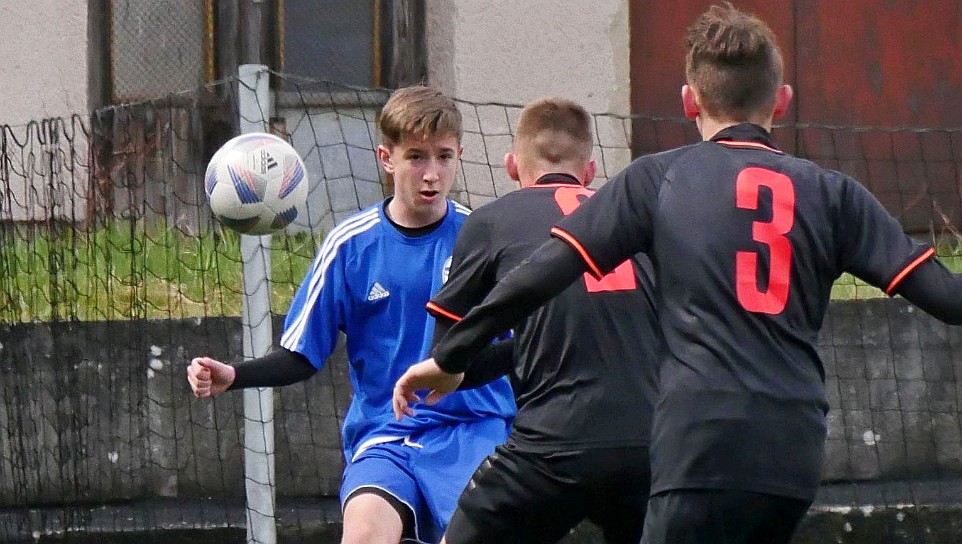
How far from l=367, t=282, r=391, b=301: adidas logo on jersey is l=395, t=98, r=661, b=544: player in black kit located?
583 millimetres

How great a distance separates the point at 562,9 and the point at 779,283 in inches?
254

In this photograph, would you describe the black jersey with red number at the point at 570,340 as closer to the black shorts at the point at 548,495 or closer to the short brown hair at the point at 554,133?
the black shorts at the point at 548,495

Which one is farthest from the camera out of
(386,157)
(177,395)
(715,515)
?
(177,395)

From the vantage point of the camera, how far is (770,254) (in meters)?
3.20

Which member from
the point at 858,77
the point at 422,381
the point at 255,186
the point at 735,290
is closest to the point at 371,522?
the point at 422,381

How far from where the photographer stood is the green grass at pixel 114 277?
7.00 meters

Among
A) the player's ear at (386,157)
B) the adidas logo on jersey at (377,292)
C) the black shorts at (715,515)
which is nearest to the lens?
the black shorts at (715,515)

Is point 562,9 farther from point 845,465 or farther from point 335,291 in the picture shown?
point 335,291

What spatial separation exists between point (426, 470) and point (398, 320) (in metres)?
0.48

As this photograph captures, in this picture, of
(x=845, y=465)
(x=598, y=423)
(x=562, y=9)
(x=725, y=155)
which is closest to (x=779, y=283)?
(x=725, y=155)

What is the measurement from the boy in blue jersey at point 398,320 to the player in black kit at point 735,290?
1211 mm

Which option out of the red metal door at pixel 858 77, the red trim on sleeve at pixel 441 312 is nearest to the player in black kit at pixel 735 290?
the red trim on sleeve at pixel 441 312

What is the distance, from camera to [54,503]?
6.67 m

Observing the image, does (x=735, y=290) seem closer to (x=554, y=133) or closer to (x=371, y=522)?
(x=554, y=133)
